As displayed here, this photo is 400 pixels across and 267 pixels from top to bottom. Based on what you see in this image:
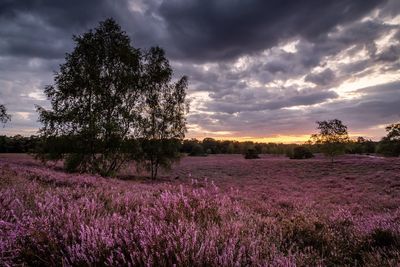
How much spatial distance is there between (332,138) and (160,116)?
1113 inches

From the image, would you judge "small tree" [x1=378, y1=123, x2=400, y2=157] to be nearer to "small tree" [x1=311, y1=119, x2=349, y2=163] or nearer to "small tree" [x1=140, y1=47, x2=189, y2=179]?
"small tree" [x1=311, y1=119, x2=349, y2=163]

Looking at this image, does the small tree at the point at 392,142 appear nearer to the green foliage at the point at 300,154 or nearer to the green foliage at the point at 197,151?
the green foliage at the point at 300,154

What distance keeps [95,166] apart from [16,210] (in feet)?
59.7

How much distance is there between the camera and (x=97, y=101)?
2230 centimetres

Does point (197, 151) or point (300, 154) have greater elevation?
point (197, 151)

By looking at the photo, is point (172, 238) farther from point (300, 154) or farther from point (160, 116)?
point (300, 154)

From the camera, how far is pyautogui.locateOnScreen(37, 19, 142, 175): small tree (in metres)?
21.1

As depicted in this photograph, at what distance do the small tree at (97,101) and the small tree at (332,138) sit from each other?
101 feet

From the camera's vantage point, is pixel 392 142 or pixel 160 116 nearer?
pixel 160 116

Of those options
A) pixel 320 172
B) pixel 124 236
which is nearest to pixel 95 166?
pixel 124 236

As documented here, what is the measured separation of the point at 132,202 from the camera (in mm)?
4941

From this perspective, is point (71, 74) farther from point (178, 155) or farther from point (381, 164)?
point (381, 164)

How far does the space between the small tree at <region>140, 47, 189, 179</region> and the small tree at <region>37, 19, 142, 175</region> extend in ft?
8.50

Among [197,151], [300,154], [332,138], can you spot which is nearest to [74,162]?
[332,138]
